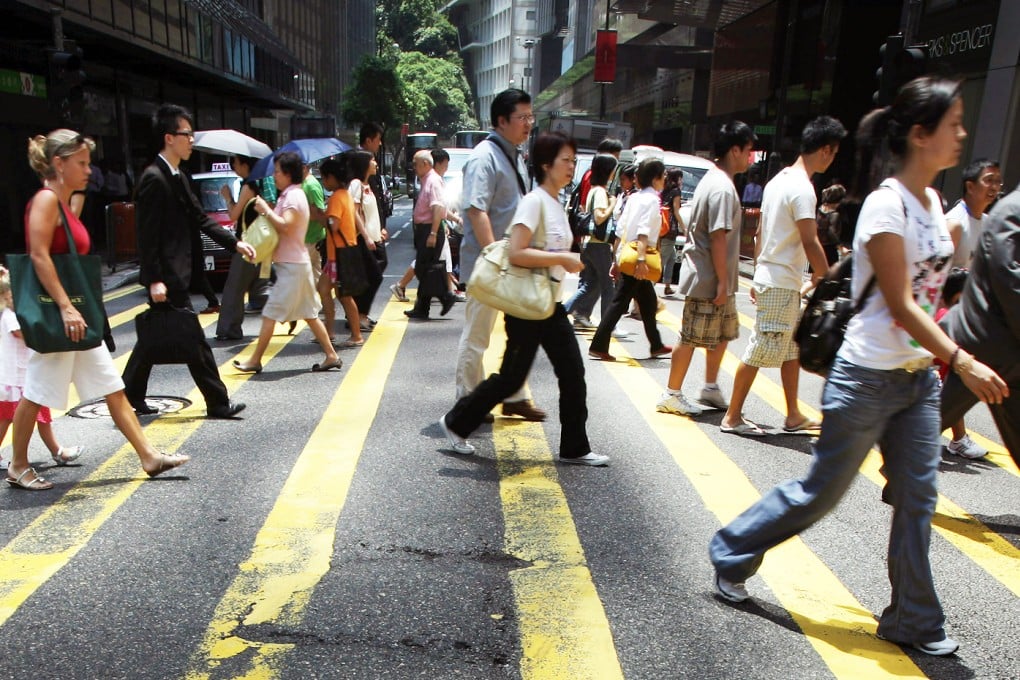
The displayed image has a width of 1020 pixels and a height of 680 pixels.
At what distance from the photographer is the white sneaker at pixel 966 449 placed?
5543 mm

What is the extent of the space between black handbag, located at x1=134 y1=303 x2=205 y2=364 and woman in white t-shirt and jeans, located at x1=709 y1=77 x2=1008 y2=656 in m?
3.91

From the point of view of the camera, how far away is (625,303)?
8.08 metres

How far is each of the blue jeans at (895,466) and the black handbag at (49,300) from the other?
3328mm

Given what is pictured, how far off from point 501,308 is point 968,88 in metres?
15.2

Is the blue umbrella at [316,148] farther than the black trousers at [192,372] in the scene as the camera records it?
Yes

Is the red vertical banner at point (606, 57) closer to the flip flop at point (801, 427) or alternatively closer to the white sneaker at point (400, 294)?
the white sneaker at point (400, 294)

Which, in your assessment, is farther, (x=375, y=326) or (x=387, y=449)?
(x=375, y=326)

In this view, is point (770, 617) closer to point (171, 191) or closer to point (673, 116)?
point (171, 191)

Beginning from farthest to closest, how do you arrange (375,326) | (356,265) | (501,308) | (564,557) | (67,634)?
(375,326) < (356,265) < (501,308) < (564,557) < (67,634)

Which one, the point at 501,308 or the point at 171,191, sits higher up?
the point at 171,191

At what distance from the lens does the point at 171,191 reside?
5.53 metres

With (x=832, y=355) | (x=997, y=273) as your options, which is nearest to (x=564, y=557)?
(x=832, y=355)

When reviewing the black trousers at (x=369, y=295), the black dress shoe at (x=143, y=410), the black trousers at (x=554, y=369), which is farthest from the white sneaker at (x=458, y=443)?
the black trousers at (x=369, y=295)

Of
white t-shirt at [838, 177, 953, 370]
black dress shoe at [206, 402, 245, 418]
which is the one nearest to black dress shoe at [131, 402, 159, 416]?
black dress shoe at [206, 402, 245, 418]
